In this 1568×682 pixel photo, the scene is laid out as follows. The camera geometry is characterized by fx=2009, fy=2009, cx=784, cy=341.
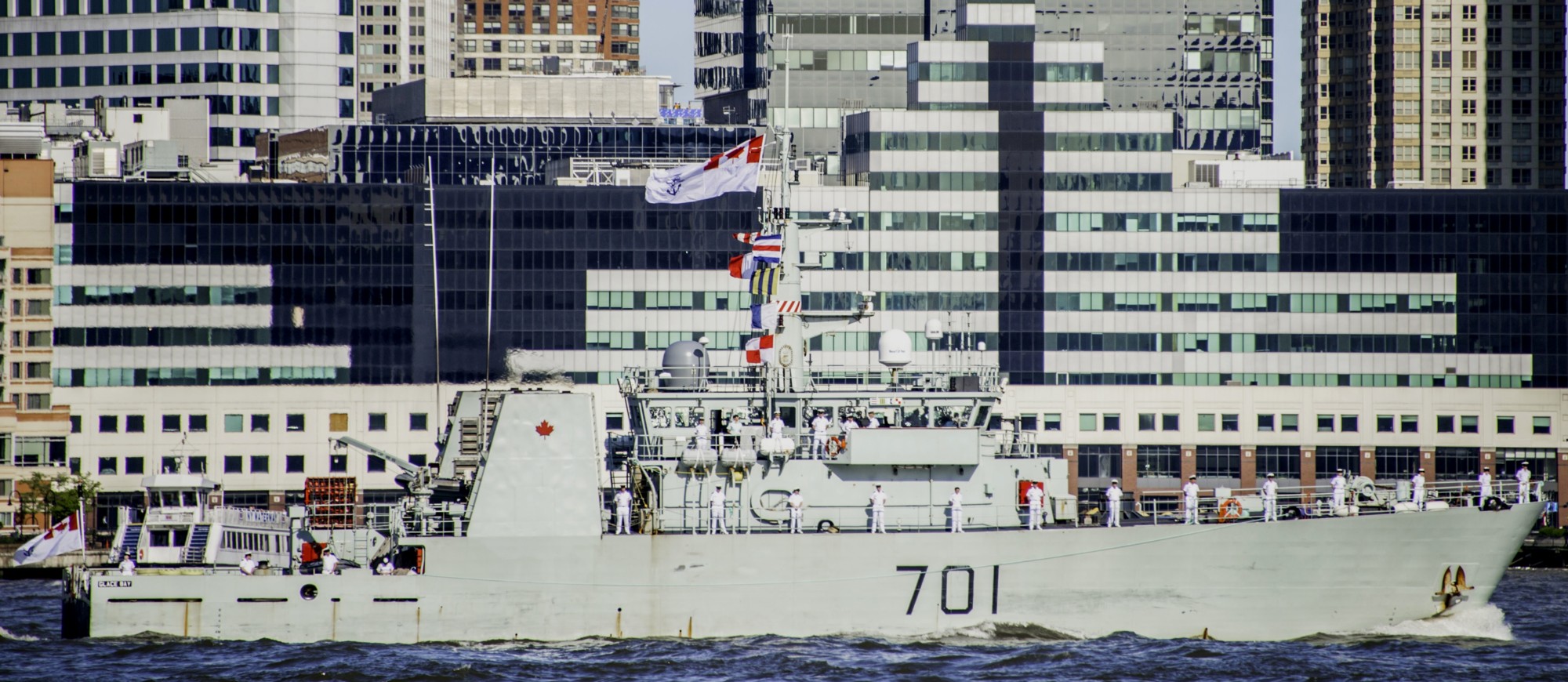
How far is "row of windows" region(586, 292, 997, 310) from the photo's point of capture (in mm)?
86438

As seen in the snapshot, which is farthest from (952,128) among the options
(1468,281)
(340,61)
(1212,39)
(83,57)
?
(83,57)

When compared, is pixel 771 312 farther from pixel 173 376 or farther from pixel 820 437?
pixel 173 376

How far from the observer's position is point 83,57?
386ft

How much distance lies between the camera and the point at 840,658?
40.6m

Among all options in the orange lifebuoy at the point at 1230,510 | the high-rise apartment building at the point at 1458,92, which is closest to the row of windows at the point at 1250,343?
the orange lifebuoy at the point at 1230,510

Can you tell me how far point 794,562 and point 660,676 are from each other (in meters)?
4.55

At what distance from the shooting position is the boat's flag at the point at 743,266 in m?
46.0

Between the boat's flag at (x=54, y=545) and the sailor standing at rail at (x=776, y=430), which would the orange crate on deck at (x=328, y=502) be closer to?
the boat's flag at (x=54, y=545)

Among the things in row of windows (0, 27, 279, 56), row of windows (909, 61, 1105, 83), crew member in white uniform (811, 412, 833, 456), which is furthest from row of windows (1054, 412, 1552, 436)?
row of windows (0, 27, 279, 56)

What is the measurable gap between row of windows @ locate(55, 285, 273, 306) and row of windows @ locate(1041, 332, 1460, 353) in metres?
34.4

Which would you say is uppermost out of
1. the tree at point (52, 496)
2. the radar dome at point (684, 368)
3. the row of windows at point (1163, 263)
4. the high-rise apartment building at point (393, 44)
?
the high-rise apartment building at point (393, 44)

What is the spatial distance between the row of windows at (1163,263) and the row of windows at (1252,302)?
3.52 ft

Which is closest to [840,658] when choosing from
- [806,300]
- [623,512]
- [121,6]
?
[623,512]

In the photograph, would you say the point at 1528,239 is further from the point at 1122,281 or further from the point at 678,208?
the point at 678,208
